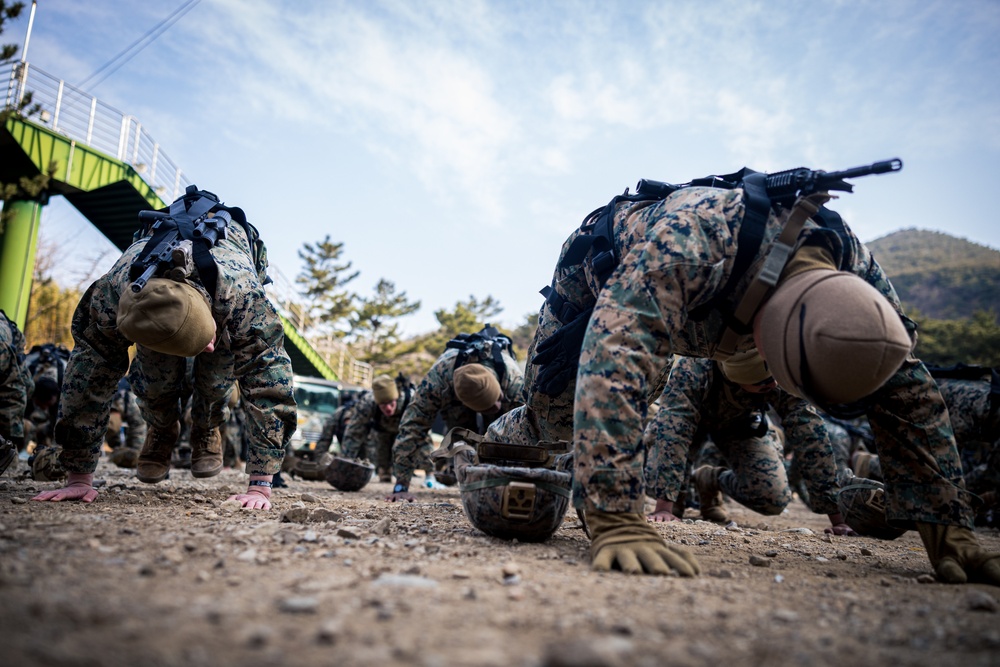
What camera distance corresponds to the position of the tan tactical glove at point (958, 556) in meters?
2.30

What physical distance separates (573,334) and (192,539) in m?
1.84

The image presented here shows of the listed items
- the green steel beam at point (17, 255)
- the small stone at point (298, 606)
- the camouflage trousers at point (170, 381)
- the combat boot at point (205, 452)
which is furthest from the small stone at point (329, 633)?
the green steel beam at point (17, 255)

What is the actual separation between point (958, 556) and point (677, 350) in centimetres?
131

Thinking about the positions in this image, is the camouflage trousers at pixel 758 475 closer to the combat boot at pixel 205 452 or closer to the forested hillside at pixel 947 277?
the combat boot at pixel 205 452

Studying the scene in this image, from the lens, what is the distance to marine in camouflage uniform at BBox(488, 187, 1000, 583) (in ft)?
7.09

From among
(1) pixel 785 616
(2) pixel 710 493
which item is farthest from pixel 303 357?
(1) pixel 785 616

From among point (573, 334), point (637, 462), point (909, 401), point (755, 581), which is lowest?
point (755, 581)

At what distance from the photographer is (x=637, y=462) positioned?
2191mm

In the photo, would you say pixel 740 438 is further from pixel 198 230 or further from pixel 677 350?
pixel 198 230

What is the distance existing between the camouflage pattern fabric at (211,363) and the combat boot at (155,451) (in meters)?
0.51

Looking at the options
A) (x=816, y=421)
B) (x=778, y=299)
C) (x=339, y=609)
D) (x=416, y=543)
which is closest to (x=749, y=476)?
(x=816, y=421)

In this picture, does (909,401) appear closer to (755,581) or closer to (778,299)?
(778,299)

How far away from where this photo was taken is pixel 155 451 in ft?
15.0

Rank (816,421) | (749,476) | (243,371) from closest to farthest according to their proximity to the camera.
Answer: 1. (243,371)
2. (816,421)
3. (749,476)
